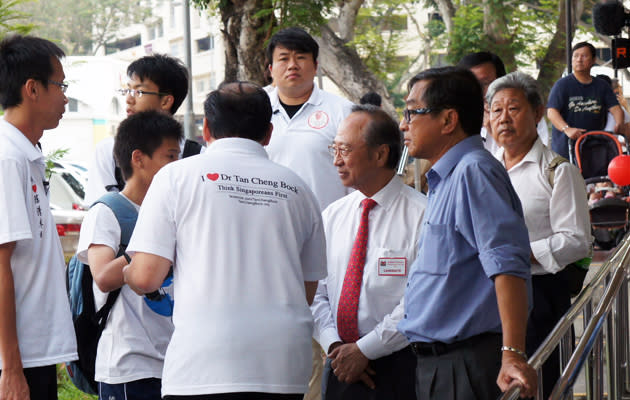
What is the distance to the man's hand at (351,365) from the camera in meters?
3.61

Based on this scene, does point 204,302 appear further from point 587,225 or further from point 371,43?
point 371,43

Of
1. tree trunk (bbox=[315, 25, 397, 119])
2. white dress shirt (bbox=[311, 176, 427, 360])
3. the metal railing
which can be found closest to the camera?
the metal railing

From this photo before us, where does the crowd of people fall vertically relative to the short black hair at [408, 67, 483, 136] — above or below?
below

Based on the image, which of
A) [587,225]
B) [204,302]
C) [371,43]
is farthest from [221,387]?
[371,43]

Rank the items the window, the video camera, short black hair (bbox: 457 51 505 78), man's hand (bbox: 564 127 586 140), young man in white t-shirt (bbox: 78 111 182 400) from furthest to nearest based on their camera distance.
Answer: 1. the window
2. the video camera
3. man's hand (bbox: 564 127 586 140)
4. short black hair (bbox: 457 51 505 78)
5. young man in white t-shirt (bbox: 78 111 182 400)

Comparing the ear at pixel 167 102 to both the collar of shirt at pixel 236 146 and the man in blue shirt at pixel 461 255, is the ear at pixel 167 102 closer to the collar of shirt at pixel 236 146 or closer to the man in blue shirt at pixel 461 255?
the collar of shirt at pixel 236 146

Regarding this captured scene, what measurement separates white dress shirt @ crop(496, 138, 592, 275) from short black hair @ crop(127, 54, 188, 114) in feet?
5.24

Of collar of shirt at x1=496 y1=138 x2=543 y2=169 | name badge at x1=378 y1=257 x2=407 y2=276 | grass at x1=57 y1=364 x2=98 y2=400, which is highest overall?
collar of shirt at x1=496 y1=138 x2=543 y2=169

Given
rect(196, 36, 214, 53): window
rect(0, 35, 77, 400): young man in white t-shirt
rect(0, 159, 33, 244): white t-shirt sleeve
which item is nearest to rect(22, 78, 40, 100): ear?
rect(0, 35, 77, 400): young man in white t-shirt

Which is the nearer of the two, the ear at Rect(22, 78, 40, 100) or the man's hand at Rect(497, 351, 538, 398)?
the man's hand at Rect(497, 351, 538, 398)

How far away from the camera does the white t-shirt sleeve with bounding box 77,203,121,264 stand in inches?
124

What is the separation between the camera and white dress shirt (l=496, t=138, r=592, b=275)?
3707mm

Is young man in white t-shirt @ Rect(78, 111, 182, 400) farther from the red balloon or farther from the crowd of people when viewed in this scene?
the red balloon

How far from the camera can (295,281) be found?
276 centimetres
